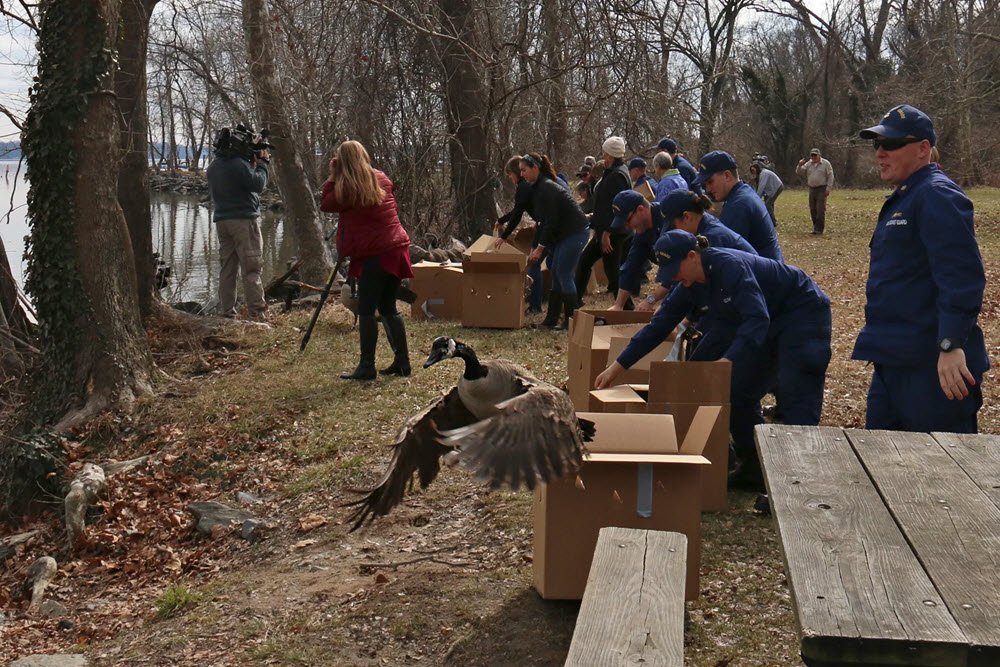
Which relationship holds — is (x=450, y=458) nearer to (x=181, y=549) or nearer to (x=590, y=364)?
(x=590, y=364)

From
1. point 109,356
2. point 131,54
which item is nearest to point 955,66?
point 131,54

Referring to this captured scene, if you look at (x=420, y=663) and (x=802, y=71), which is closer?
(x=420, y=663)

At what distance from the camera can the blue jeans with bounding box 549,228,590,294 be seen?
36.4 ft

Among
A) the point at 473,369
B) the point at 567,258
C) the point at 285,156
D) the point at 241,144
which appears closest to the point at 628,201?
the point at 567,258

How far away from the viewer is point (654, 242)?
29.3ft

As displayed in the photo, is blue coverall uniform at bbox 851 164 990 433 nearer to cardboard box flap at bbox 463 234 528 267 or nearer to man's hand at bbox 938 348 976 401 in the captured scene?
man's hand at bbox 938 348 976 401

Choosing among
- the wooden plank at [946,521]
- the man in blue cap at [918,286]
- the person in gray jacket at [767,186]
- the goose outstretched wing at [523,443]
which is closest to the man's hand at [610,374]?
the man in blue cap at [918,286]

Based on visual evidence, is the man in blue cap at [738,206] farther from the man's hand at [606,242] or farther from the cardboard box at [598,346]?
the man's hand at [606,242]

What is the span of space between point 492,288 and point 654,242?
3057 millimetres

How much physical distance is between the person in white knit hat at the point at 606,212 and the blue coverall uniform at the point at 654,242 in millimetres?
2052

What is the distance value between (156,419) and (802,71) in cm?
5191

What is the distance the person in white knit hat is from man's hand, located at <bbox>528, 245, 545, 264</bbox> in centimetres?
60

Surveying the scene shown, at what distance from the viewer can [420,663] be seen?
4.46 meters

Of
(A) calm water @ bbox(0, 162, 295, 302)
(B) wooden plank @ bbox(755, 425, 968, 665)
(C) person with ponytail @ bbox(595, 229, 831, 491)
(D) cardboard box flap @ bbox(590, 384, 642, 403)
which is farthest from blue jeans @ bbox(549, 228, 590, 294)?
(B) wooden plank @ bbox(755, 425, 968, 665)
